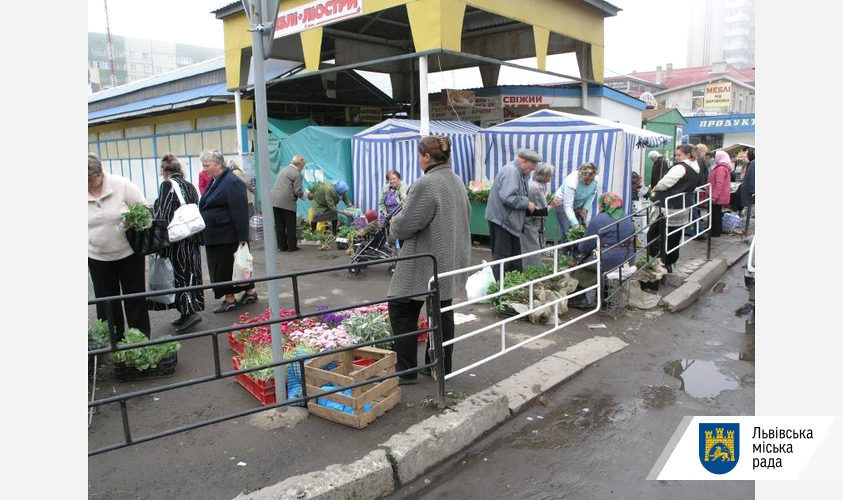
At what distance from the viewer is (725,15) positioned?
97875mm

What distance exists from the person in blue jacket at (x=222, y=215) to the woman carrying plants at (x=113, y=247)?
0.98 meters

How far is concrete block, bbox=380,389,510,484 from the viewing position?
343 cm

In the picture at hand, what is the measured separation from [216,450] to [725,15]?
11521 cm

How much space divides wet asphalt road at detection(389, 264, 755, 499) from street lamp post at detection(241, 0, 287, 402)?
1266mm

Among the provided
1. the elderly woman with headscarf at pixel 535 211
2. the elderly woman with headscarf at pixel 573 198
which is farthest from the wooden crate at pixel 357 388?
the elderly woman with headscarf at pixel 573 198

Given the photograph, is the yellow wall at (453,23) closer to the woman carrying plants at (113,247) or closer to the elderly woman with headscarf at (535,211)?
the elderly woman with headscarf at (535,211)

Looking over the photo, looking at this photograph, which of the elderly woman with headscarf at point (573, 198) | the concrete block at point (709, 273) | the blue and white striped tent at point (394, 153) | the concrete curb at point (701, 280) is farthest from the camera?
the blue and white striped tent at point (394, 153)

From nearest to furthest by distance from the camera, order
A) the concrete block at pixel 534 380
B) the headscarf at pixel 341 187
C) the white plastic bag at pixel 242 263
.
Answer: the concrete block at pixel 534 380 → the white plastic bag at pixel 242 263 → the headscarf at pixel 341 187

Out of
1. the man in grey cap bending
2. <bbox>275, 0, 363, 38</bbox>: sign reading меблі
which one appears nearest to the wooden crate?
the man in grey cap bending

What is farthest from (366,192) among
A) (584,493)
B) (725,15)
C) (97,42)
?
(725,15)

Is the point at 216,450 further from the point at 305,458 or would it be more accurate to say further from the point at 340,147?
the point at 340,147

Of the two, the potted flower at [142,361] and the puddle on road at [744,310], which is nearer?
the potted flower at [142,361]

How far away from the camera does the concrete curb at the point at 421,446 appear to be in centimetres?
309

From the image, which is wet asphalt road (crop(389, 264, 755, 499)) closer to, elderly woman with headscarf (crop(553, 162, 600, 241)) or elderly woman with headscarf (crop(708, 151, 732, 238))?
elderly woman with headscarf (crop(553, 162, 600, 241))
